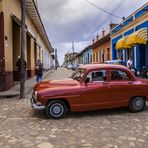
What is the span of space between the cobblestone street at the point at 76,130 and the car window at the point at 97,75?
3.17 feet

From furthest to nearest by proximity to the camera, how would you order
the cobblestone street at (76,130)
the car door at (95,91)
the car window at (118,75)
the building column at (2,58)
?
1. the building column at (2,58)
2. the car window at (118,75)
3. the car door at (95,91)
4. the cobblestone street at (76,130)

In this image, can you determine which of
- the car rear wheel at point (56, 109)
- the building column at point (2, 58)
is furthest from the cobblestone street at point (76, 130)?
the building column at point (2, 58)

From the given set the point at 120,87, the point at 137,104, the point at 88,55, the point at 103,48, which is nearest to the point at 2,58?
the point at 120,87

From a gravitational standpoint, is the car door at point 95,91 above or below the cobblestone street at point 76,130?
above

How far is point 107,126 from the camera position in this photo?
6.07 meters

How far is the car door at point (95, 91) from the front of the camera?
277 inches

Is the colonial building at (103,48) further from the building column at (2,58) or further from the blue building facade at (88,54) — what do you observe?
the building column at (2,58)

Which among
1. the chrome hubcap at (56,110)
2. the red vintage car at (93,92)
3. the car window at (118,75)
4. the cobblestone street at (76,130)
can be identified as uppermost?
the car window at (118,75)

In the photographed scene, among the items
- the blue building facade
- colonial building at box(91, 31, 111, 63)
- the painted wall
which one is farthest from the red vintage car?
the painted wall

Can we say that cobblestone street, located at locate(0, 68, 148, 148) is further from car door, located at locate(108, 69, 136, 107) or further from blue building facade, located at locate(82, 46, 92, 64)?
blue building facade, located at locate(82, 46, 92, 64)

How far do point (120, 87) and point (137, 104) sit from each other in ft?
2.49

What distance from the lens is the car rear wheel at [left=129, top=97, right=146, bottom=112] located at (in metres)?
7.55

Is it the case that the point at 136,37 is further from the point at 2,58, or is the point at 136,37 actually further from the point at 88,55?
the point at 88,55

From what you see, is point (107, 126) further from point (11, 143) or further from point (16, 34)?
point (16, 34)
